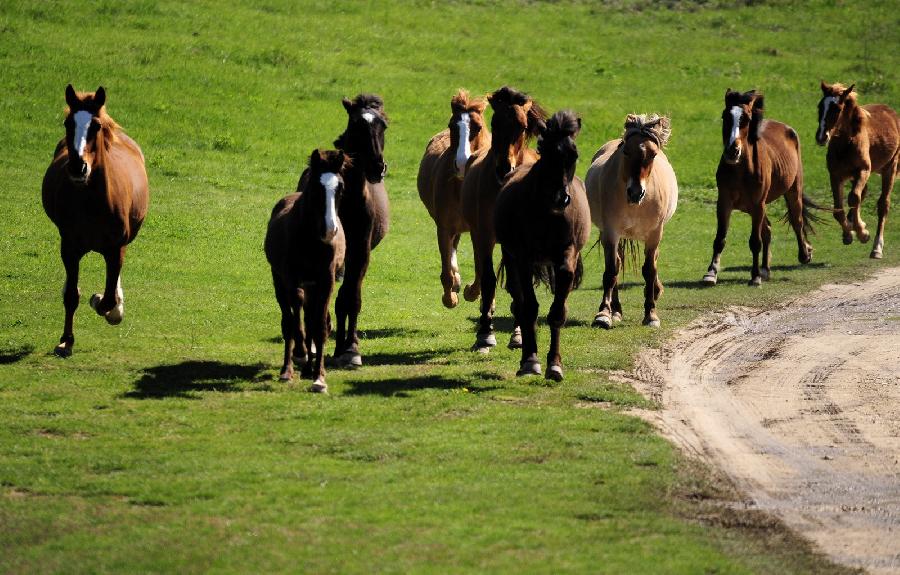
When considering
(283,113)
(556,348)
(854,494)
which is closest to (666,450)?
(854,494)

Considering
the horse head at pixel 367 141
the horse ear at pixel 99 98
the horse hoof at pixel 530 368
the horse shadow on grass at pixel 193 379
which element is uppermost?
the horse ear at pixel 99 98

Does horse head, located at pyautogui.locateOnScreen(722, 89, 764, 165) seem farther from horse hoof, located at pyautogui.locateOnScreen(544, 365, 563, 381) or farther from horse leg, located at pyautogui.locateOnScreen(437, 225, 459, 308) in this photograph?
horse hoof, located at pyautogui.locateOnScreen(544, 365, 563, 381)

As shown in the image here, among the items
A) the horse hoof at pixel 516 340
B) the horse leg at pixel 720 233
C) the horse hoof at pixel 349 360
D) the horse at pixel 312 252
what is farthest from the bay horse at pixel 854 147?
the horse at pixel 312 252

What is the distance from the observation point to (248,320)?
49.9 ft

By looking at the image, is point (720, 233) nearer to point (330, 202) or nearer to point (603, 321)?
point (603, 321)

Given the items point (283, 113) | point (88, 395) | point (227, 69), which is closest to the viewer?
point (88, 395)

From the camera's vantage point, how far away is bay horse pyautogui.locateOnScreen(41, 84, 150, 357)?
12.2 metres

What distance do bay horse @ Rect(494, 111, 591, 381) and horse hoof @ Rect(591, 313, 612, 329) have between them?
8.99ft

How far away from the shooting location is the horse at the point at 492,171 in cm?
1293

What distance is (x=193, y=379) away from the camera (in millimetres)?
11734

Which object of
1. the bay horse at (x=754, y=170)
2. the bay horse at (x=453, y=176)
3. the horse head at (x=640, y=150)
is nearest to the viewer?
the bay horse at (x=453, y=176)

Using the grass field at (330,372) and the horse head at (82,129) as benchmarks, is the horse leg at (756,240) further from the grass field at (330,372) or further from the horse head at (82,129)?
the horse head at (82,129)

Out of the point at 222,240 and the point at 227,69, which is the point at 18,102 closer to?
the point at 227,69

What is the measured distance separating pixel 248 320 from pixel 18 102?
13.9 m
